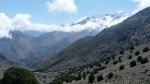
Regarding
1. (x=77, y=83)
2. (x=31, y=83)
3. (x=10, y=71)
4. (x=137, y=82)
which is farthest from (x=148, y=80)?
(x=10, y=71)

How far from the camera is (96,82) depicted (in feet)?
152

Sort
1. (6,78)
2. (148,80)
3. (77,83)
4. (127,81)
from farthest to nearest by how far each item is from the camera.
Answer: (6,78) → (77,83) → (127,81) → (148,80)

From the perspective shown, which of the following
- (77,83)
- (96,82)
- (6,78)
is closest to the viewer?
(96,82)

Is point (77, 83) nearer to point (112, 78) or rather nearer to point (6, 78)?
point (112, 78)

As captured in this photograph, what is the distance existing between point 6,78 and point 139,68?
1063 inches

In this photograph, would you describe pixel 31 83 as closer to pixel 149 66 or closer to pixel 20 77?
pixel 20 77

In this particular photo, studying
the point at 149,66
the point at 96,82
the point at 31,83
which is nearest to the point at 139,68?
the point at 149,66

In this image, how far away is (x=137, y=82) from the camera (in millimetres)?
37562

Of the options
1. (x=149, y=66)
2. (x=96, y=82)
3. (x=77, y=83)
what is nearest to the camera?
(x=149, y=66)

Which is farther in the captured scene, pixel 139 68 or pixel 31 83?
pixel 31 83

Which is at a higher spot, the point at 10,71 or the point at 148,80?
the point at 10,71

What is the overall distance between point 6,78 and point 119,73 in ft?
78.3

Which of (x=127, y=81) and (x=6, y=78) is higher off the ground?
(x=6, y=78)

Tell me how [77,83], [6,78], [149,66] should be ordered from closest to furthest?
[149,66] → [77,83] → [6,78]
